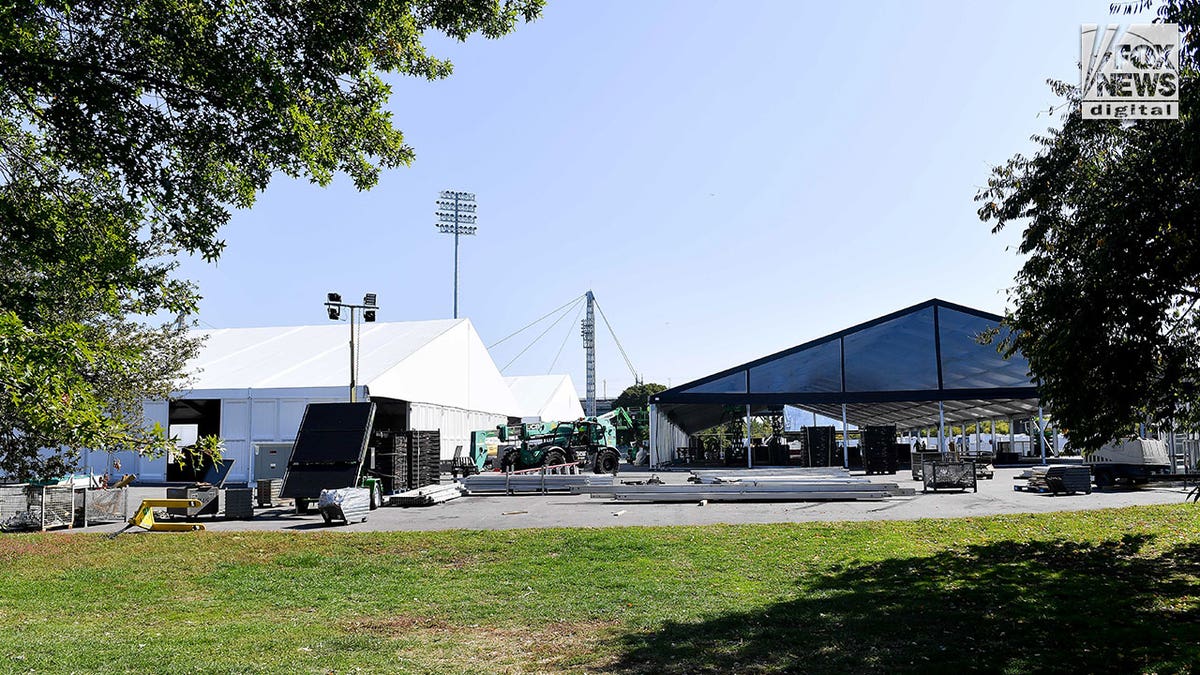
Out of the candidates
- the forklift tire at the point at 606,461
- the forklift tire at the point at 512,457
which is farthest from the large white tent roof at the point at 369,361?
the forklift tire at the point at 606,461

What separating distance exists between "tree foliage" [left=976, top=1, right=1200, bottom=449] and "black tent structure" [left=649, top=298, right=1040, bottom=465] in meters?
23.9

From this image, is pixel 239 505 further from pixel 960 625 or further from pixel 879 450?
pixel 879 450

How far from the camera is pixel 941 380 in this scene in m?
35.3

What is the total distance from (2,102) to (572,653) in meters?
7.26

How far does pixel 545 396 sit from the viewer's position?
64312 mm

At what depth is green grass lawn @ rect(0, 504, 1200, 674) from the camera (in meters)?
6.84

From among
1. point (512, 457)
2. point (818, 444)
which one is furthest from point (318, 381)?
point (818, 444)

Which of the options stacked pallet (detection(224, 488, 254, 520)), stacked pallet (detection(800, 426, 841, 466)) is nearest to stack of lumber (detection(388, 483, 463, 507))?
stacked pallet (detection(224, 488, 254, 520))

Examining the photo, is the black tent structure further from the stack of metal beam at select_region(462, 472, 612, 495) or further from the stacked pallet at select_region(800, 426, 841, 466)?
the stack of metal beam at select_region(462, 472, 612, 495)

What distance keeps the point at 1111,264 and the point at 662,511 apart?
11039 millimetres

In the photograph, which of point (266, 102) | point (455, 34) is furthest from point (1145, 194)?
point (266, 102)

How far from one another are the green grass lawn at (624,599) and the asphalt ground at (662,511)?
1625 mm

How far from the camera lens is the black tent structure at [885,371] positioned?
34625mm

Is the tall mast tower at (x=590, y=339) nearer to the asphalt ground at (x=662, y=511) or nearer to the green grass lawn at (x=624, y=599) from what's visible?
the asphalt ground at (x=662, y=511)
